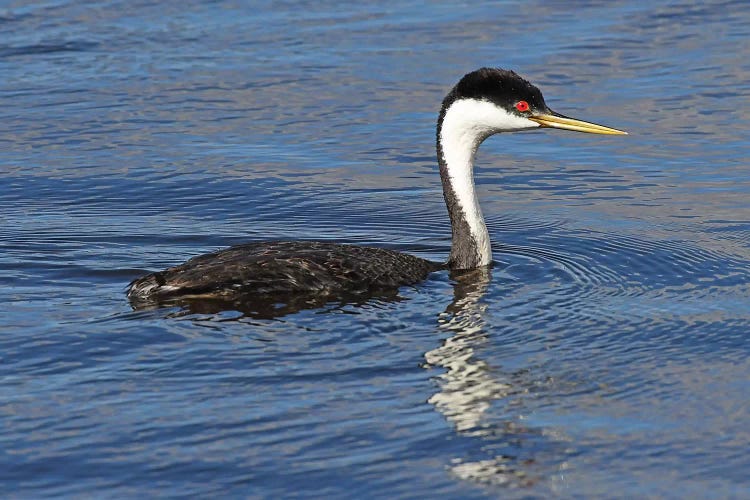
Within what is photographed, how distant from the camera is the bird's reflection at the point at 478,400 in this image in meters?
6.83

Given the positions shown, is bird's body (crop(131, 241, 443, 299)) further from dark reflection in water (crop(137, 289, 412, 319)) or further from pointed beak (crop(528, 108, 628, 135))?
pointed beak (crop(528, 108, 628, 135))

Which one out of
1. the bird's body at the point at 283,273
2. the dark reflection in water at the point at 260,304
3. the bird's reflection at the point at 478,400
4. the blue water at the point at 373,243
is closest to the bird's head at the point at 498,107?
the blue water at the point at 373,243

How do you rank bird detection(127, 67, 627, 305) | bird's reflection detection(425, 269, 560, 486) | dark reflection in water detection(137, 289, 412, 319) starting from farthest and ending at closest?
bird detection(127, 67, 627, 305) → dark reflection in water detection(137, 289, 412, 319) → bird's reflection detection(425, 269, 560, 486)

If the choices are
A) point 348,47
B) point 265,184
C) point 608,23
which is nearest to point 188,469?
point 265,184

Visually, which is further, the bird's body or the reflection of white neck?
the reflection of white neck

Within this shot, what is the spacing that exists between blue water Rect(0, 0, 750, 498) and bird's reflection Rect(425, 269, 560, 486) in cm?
2

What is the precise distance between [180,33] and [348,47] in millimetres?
2075

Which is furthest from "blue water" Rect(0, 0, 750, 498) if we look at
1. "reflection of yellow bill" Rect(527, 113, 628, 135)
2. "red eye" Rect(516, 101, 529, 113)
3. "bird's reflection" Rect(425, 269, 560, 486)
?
"red eye" Rect(516, 101, 529, 113)

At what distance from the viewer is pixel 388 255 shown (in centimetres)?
994

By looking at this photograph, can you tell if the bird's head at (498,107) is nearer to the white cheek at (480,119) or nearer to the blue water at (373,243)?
the white cheek at (480,119)

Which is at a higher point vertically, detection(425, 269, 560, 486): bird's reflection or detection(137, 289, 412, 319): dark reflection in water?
detection(137, 289, 412, 319): dark reflection in water

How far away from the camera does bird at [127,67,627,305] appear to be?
917cm

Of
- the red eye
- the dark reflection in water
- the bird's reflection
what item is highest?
the red eye

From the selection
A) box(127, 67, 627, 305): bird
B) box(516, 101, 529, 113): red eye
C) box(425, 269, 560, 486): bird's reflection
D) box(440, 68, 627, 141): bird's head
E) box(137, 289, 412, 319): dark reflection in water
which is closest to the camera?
box(425, 269, 560, 486): bird's reflection
